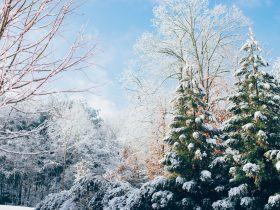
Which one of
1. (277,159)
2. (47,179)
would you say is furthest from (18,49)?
(47,179)

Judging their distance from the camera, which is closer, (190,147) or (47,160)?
(190,147)

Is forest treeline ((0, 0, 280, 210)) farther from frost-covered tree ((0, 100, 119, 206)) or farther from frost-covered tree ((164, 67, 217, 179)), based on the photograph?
frost-covered tree ((0, 100, 119, 206))

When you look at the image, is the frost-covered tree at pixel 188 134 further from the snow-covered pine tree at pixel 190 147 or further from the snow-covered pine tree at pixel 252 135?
the snow-covered pine tree at pixel 252 135

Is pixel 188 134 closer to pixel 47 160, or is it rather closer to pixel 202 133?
pixel 202 133

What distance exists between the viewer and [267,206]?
10672 mm

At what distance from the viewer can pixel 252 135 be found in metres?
11.8

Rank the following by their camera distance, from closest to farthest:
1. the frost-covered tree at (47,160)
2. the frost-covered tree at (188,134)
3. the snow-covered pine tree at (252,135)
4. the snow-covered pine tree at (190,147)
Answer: the snow-covered pine tree at (252,135) → the snow-covered pine tree at (190,147) → the frost-covered tree at (188,134) → the frost-covered tree at (47,160)

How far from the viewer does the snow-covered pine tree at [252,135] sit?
1116cm

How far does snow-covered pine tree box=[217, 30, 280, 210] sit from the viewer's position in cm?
1116

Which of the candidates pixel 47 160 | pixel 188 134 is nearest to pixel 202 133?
pixel 188 134

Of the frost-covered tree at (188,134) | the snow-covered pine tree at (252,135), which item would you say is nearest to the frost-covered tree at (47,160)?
the frost-covered tree at (188,134)

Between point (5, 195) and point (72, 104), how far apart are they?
11139 mm

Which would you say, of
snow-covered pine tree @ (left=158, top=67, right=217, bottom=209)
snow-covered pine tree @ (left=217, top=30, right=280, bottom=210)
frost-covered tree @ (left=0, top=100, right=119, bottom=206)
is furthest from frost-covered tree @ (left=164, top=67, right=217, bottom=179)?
frost-covered tree @ (left=0, top=100, right=119, bottom=206)

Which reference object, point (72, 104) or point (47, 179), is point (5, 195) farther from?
point (72, 104)
